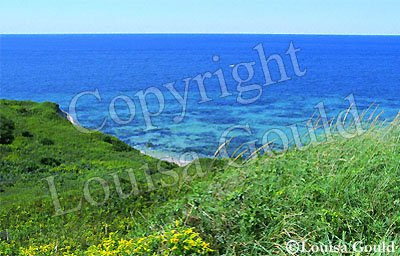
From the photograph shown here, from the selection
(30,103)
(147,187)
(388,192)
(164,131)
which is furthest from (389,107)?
(388,192)

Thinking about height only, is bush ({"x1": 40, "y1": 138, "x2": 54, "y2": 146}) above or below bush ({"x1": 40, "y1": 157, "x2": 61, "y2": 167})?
above

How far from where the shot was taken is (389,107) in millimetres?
45781

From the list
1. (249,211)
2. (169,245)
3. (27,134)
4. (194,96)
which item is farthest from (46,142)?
(194,96)

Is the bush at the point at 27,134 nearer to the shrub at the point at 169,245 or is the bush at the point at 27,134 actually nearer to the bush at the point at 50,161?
the bush at the point at 50,161

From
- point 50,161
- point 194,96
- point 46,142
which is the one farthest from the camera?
point 194,96

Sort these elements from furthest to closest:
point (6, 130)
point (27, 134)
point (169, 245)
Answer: point (27, 134)
point (6, 130)
point (169, 245)

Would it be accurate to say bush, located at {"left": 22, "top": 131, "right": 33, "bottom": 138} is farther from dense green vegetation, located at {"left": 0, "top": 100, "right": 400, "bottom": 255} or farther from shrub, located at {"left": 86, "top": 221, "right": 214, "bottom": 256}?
shrub, located at {"left": 86, "top": 221, "right": 214, "bottom": 256}

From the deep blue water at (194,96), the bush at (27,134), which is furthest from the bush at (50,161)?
the deep blue water at (194,96)

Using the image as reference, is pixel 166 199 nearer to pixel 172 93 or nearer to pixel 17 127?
pixel 17 127

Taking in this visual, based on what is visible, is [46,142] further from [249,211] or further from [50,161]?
[249,211]

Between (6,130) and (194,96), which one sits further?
(194,96)

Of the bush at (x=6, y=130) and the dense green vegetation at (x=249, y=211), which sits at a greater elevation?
the bush at (x=6, y=130)

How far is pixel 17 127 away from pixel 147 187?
53.7 ft

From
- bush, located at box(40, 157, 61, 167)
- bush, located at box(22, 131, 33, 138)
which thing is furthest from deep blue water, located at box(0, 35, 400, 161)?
bush, located at box(40, 157, 61, 167)
